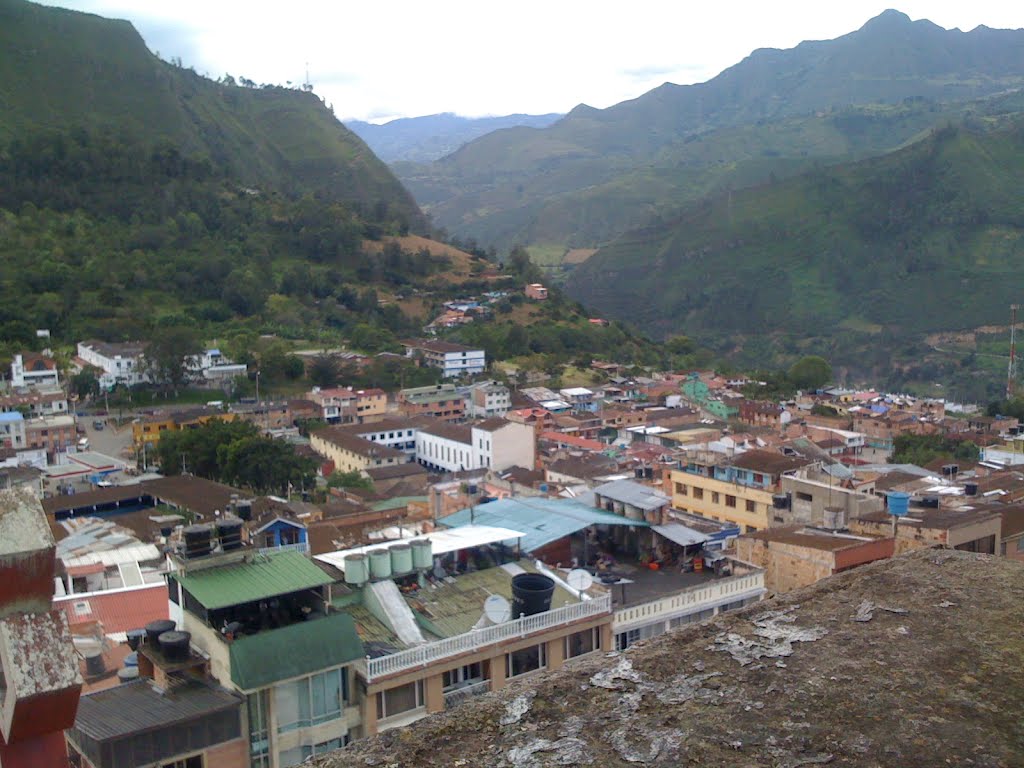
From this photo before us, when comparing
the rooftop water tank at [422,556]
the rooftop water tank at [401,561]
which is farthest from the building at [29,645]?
the rooftop water tank at [422,556]

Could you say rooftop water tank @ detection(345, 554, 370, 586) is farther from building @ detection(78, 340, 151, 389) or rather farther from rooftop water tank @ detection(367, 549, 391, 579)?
building @ detection(78, 340, 151, 389)

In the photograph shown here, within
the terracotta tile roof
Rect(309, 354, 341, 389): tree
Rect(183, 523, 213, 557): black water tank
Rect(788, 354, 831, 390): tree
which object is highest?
Rect(183, 523, 213, 557): black water tank

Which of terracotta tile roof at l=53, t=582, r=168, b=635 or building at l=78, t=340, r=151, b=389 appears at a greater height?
terracotta tile roof at l=53, t=582, r=168, b=635

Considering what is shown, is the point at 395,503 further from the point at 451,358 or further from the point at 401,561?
the point at 451,358

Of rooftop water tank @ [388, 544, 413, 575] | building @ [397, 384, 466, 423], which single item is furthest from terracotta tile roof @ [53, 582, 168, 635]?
building @ [397, 384, 466, 423]

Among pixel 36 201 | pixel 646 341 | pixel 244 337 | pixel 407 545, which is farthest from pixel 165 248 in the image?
pixel 407 545

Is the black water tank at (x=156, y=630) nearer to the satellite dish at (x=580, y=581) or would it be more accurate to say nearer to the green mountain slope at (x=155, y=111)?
the satellite dish at (x=580, y=581)
